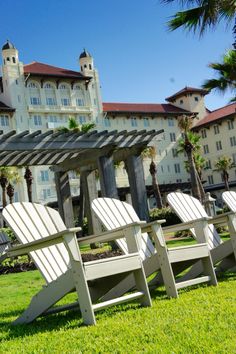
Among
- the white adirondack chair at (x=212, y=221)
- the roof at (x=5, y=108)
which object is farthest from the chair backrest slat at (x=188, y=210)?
the roof at (x=5, y=108)

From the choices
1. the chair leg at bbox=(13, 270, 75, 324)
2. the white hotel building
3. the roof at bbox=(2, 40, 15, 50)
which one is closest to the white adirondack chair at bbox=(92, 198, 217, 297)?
the chair leg at bbox=(13, 270, 75, 324)

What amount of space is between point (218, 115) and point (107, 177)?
156ft

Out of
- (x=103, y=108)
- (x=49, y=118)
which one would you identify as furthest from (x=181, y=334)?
(x=103, y=108)

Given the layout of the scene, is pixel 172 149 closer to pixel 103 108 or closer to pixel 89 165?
pixel 103 108

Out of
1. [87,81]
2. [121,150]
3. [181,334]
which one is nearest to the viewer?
[181,334]

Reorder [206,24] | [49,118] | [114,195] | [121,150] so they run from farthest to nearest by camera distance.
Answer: [49,118] < [121,150] < [114,195] < [206,24]

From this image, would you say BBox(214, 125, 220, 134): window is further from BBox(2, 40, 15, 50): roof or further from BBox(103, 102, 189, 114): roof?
BBox(2, 40, 15, 50): roof

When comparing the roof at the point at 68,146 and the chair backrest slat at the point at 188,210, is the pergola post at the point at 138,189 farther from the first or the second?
the chair backrest slat at the point at 188,210

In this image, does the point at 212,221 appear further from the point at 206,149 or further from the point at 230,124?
the point at 206,149

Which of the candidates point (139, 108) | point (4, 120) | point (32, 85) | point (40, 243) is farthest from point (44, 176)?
point (40, 243)

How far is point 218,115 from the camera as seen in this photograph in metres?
59.0

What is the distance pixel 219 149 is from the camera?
59281 mm

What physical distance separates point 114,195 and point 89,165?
6.47 feet

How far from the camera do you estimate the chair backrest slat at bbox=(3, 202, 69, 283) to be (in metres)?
4.30
